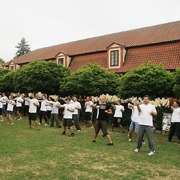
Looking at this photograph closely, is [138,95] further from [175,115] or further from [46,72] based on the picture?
[46,72]

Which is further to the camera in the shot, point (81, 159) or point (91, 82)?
point (91, 82)

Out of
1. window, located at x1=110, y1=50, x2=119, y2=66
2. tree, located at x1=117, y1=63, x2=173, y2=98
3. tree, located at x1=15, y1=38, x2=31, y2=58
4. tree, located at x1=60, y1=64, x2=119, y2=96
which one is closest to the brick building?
window, located at x1=110, y1=50, x2=119, y2=66

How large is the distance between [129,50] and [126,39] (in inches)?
85.3

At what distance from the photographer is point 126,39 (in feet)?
91.1

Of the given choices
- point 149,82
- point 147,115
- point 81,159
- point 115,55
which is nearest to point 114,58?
point 115,55

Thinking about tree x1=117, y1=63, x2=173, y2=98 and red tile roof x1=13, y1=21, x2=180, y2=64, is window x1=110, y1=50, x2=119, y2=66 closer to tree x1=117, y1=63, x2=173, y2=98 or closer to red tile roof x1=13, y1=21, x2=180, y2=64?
red tile roof x1=13, y1=21, x2=180, y2=64

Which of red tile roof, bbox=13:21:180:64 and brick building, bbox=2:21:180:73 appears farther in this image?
red tile roof, bbox=13:21:180:64

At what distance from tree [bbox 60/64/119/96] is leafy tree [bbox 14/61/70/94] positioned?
2760 mm

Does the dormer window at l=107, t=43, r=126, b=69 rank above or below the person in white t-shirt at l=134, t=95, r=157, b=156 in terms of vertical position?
above

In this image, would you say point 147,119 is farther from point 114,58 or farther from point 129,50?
point 114,58

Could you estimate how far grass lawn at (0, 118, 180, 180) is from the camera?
6.53 meters

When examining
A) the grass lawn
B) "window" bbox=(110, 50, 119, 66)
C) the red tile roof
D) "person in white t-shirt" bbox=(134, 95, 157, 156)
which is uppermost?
the red tile roof

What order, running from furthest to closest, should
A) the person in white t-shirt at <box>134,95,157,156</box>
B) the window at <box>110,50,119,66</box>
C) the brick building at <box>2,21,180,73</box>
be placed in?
1. the window at <box>110,50,119,66</box>
2. the brick building at <box>2,21,180,73</box>
3. the person in white t-shirt at <box>134,95,157,156</box>

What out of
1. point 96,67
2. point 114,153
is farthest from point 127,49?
point 114,153
